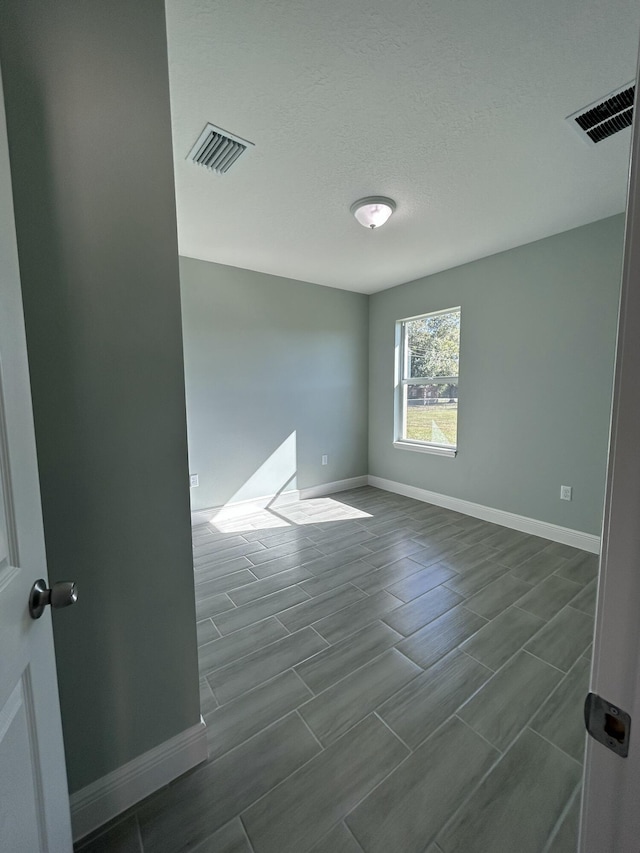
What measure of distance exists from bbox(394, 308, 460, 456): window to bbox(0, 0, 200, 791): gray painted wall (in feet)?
10.6

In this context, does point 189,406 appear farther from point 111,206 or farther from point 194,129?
point 111,206

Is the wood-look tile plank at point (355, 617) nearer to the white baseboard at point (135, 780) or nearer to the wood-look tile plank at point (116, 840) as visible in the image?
the white baseboard at point (135, 780)

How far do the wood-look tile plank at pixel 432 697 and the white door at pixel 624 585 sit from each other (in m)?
1.12

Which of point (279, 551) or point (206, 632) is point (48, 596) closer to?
point (206, 632)

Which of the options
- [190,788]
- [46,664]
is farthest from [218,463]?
[46,664]

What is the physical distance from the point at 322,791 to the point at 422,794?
0.33 meters

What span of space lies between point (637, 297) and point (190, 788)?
175cm

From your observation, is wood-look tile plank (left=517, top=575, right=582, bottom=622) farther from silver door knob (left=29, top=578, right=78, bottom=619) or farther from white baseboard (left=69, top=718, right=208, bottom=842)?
silver door knob (left=29, top=578, right=78, bottom=619)

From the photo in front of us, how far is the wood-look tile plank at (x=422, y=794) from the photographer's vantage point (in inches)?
39.9

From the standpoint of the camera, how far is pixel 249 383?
3662 mm

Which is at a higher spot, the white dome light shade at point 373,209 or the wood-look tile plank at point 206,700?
the white dome light shade at point 373,209

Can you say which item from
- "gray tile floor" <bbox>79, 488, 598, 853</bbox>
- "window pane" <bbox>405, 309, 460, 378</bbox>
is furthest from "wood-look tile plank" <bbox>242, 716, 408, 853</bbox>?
"window pane" <bbox>405, 309, 460, 378</bbox>

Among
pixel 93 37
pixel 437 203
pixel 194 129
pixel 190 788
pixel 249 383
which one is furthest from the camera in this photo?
pixel 249 383

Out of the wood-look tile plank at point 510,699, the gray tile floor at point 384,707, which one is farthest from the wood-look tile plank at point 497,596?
the wood-look tile plank at point 510,699
